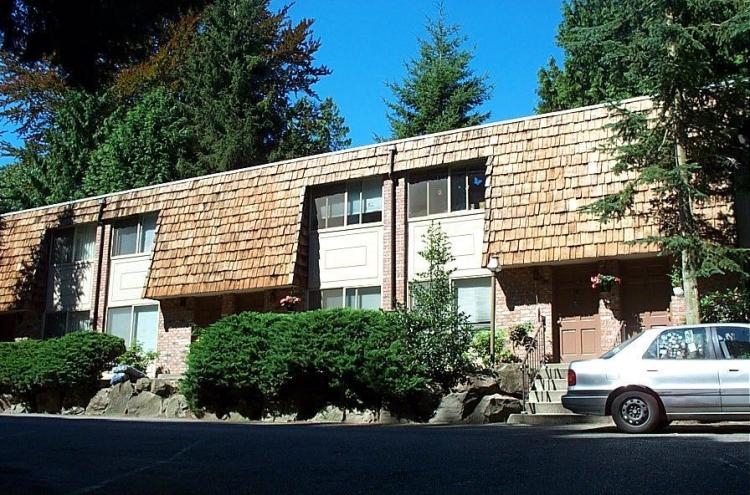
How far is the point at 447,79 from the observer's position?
122 ft

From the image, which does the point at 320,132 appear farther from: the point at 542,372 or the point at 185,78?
the point at 542,372

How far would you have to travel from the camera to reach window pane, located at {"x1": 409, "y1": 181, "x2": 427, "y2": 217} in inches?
890

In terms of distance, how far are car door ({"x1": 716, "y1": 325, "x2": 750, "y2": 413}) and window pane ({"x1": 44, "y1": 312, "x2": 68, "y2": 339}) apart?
23337 mm

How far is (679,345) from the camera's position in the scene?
1207cm

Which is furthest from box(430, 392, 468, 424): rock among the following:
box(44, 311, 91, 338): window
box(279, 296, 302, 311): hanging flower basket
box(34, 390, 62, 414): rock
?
box(44, 311, 91, 338): window

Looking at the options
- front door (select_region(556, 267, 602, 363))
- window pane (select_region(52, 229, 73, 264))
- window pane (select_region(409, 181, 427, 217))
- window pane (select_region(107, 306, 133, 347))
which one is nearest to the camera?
front door (select_region(556, 267, 602, 363))

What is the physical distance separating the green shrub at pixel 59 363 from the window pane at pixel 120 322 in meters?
2.67

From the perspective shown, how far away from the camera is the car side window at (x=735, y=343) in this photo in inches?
462

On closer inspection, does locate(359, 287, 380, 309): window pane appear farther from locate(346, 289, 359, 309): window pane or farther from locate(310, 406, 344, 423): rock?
locate(310, 406, 344, 423): rock

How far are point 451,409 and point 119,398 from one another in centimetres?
969

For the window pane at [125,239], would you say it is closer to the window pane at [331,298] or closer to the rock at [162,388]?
the rock at [162,388]

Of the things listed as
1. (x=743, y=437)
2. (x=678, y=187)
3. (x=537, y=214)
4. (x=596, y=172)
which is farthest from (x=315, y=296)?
(x=743, y=437)

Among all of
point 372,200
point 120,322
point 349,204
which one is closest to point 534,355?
point 372,200

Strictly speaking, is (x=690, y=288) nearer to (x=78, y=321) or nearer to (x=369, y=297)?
(x=369, y=297)
